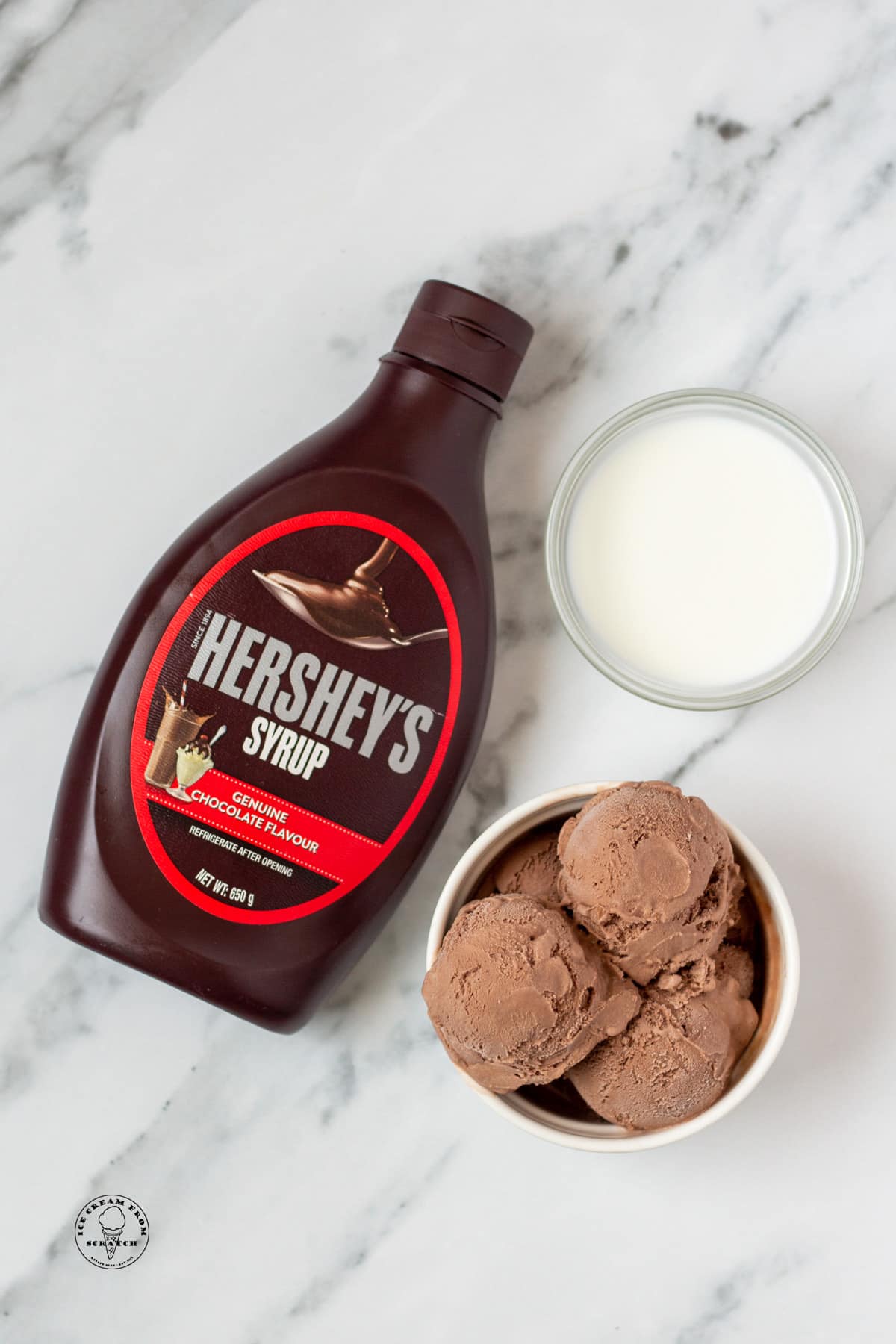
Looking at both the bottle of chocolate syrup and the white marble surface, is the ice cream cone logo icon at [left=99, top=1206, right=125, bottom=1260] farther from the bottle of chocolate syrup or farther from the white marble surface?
the bottle of chocolate syrup

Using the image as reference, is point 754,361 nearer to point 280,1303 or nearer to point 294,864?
point 294,864

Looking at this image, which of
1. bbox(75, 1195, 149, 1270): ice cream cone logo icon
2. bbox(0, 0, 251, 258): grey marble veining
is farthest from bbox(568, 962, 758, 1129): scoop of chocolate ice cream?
bbox(0, 0, 251, 258): grey marble veining

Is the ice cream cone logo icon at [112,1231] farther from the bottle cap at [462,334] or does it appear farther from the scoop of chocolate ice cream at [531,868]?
the bottle cap at [462,334]

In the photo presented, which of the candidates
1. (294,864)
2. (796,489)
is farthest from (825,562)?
(294,864)

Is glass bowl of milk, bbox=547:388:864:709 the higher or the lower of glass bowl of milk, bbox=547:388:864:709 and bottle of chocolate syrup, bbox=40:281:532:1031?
the higher

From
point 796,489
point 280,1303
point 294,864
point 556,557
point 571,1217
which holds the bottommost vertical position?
point 280,1303

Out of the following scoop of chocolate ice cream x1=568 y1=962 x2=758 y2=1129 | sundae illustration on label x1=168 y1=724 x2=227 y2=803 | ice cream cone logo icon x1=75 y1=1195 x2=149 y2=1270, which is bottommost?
ice cream cone logo icon x1=75 y1=1195 x2=149 y2=1270
